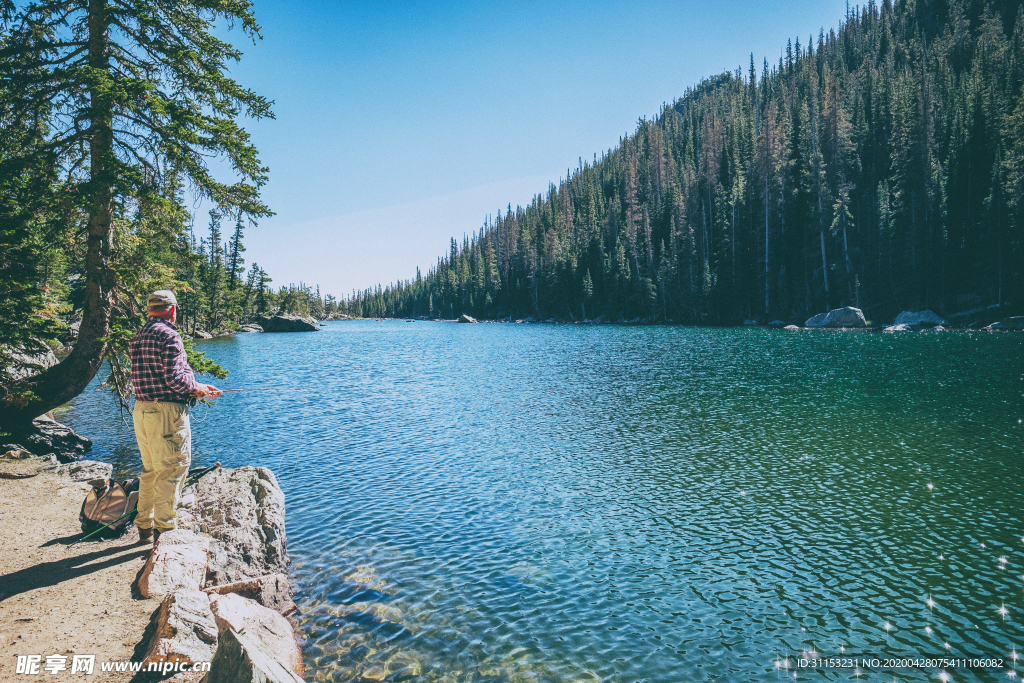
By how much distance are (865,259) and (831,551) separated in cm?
8181

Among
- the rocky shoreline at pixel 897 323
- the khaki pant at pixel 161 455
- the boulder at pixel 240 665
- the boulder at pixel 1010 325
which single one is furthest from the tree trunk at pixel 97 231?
the boulder at pixel 1010 325

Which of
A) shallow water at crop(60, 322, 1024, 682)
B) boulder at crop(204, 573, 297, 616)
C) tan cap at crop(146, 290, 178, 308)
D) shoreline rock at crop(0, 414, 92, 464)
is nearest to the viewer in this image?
shallow water at crop(60, 322, 1024, 682)

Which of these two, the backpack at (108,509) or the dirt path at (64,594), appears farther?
the backpack at (108,509)

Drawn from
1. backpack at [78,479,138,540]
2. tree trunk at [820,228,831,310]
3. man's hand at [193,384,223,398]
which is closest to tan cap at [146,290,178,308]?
man's hand at [193,384,223,398]

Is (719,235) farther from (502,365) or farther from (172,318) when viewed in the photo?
(172,318)

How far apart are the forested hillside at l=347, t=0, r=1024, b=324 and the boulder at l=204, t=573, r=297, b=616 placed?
79.7m

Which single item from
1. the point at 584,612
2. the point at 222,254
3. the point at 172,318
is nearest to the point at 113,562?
the point at 172,318

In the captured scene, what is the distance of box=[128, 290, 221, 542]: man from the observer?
683 cm

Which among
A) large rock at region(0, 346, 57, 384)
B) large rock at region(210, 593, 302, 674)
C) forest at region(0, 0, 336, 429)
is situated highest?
forest at region(0, 0, 336, 429)

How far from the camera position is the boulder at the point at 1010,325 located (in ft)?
169

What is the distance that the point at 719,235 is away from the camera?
Answer: 93625 mm

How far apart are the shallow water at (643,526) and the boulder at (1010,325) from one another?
37.1 m

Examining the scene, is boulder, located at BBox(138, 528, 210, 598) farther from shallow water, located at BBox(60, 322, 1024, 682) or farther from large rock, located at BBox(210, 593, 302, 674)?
shallow water, located at BBox(60, 322, 1024, 682)

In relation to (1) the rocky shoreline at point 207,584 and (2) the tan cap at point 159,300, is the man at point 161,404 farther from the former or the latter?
(1) the rocky shoreline at point 207,584
